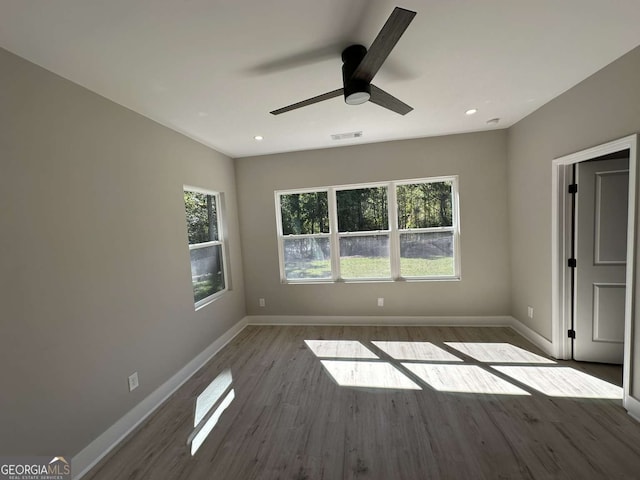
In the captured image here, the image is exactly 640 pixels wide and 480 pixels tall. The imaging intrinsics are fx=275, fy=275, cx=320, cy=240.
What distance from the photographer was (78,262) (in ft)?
6.16

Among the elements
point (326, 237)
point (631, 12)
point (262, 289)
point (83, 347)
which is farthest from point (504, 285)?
point (83, 347)

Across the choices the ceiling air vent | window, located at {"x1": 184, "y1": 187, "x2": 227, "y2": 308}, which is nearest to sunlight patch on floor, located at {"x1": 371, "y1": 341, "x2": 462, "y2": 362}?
window, located at {"x1": 184, "y1": 187, "x2": 227, "y2": 308}

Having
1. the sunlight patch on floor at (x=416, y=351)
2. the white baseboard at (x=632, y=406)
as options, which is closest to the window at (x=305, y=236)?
the sunlight patch on floor at (x=416, y=351)

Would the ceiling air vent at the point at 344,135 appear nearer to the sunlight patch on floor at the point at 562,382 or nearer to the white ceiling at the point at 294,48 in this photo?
the white ceiling at the point at 294,48

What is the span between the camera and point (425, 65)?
1.93 m

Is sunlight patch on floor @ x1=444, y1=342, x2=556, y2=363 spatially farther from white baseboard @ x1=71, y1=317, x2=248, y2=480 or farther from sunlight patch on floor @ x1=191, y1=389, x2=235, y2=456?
white baseboard @ x1=71, y1=317, x2=248, y2=480

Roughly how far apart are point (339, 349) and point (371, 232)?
1.69 metres

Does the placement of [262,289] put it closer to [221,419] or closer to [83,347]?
A: [221,419]

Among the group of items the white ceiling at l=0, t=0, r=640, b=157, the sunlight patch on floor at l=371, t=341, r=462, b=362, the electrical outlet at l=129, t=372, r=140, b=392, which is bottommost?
the sunlight patch on floor at l=371, t=341, r=462, b=362

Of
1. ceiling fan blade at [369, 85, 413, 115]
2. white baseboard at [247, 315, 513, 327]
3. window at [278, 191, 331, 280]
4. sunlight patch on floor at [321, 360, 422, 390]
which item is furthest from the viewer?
window at [278, 191, 331, 280]

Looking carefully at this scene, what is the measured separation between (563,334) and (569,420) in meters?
1.08

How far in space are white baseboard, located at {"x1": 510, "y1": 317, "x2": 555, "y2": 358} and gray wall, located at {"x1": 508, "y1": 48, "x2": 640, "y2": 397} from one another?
0.06m

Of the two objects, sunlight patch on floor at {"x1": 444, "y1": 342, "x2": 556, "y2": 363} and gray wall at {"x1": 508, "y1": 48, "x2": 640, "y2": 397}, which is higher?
gray wall at {"x1": 508, "y1": 48, "x2": 640, "y2": 397}

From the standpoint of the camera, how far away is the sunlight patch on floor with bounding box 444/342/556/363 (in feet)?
9.40
